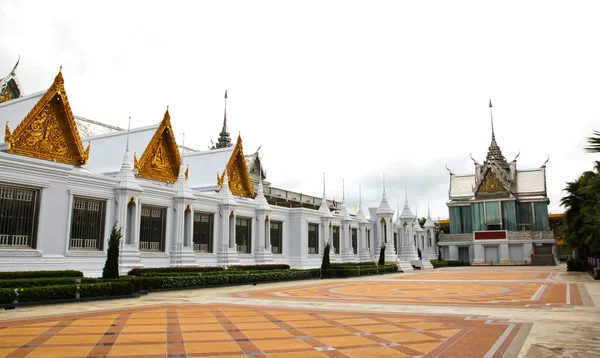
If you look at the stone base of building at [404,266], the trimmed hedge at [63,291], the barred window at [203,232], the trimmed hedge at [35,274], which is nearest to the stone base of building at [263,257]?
the barred window at [203,232]

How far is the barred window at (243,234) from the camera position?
30422 mm

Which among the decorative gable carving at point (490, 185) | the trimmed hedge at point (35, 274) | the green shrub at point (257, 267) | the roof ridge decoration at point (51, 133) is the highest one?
the decorative gable carving at point (490, 185)

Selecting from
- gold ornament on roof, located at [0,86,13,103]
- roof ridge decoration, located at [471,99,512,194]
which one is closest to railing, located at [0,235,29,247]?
gold ornament on roof, located at [0,86,13,103]

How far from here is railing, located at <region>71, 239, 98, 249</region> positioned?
781 inches

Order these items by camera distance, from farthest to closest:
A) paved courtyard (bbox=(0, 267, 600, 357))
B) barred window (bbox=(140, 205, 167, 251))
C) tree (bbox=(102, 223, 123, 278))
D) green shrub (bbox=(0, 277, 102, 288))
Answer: barred window (bbox=(140, 205, 167, 251)), tree (bbox=(102, 223, 123, 278)), green shrub (bbox=(0, 277, 102, 288)), paved courtyard (bbox=(0, 267, 600, 357))

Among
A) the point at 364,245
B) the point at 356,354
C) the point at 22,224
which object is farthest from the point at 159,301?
the point at 364,245

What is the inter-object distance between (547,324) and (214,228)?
20.2m

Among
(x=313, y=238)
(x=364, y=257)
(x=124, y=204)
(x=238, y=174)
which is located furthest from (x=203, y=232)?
(x=364, y=257)

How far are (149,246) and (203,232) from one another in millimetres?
4116

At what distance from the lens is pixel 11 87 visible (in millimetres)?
28875

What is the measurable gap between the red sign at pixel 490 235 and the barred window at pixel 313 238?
32.4 meters

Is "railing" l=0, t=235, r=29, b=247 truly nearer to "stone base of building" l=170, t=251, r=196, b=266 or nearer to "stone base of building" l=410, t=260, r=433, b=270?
"stone base of building" l=170, t=251, r=196, b=266

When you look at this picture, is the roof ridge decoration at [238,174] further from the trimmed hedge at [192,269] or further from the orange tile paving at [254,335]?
the orange tile paving at [254,335]

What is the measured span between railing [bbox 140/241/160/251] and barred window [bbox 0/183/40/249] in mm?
6197
